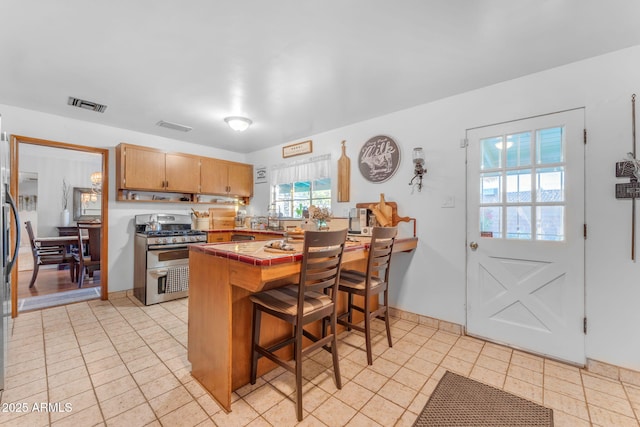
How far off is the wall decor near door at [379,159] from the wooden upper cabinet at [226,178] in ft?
8.12

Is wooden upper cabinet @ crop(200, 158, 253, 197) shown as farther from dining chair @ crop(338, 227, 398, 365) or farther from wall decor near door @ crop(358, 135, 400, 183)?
dining chair @ crop(338, 227, 398, 365)

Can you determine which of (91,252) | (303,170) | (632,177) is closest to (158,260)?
(91,252)

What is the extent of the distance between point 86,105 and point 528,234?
15.8 ft

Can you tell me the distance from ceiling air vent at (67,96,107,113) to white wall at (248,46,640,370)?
2.92 meters

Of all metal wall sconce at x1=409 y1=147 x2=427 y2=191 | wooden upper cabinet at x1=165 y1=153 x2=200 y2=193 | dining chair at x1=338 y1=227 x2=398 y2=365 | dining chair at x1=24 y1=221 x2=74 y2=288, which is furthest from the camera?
dining chair at x1=24 y1=221 x2=74 y2=288

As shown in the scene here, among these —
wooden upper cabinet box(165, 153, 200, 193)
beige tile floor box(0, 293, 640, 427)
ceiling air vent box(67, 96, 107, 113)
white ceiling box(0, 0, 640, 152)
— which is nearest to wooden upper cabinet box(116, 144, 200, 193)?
wooden upper cabinet box(165, 153, 200, 193)

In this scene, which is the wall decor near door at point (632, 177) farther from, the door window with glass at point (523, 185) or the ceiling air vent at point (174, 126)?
the ceiling air vent at point (174, 126)

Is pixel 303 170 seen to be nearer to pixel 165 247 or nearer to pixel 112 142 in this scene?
pixel 165 247

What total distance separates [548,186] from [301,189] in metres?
3.13

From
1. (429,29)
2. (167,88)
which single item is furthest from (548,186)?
(167,88)

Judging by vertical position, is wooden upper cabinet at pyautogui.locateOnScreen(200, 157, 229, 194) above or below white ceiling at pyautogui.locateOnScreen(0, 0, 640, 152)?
below

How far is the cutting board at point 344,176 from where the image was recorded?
3746 mm

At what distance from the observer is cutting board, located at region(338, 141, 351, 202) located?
3746 mm

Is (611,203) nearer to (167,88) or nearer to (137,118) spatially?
(167,88)
